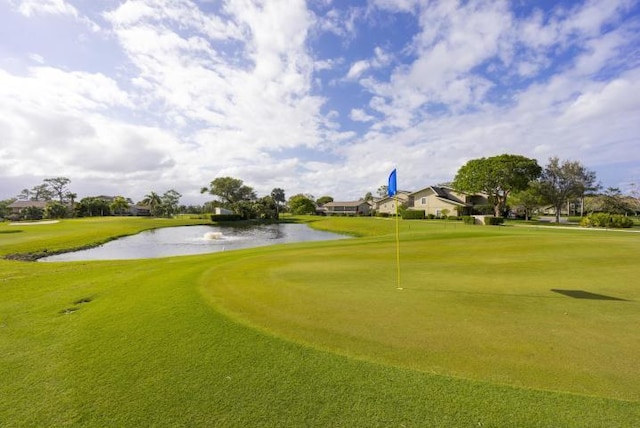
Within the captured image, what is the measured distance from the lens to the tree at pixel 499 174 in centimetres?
5859

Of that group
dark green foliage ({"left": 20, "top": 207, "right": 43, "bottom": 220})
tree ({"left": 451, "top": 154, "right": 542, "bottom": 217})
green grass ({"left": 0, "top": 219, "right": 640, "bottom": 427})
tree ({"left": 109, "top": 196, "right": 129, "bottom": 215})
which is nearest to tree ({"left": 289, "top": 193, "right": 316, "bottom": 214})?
tree ({"left": 109, "top": 196, "right": 129, "bottom": 215})

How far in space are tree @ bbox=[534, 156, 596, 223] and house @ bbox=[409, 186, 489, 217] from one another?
16610mm

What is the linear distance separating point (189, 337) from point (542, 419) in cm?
576

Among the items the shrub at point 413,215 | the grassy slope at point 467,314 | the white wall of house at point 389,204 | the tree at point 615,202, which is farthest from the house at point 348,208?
the grassy slope at point 467,314

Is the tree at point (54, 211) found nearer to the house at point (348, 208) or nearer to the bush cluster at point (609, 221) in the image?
the house at point (348, 208)

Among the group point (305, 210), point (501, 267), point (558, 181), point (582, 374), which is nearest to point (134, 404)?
point (582, 374)

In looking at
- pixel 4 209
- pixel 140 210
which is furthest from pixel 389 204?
pixel 4 209

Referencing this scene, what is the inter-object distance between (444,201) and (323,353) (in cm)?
7603

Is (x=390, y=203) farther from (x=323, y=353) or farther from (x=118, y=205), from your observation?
(x=323, y=353)

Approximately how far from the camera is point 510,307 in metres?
7.70

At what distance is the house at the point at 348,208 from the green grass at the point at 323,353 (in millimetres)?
111679

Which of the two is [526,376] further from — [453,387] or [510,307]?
[510,307]

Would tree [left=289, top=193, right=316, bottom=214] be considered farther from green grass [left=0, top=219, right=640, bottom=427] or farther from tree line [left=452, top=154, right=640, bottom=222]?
green grass [left=0, top=219, right=640, bottom=427]

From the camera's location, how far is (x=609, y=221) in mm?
38656
